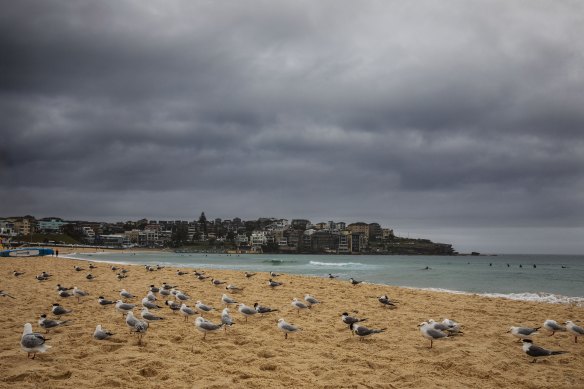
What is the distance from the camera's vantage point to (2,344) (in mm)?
8102

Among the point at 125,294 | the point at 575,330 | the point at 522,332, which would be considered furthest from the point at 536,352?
the point at 125,294

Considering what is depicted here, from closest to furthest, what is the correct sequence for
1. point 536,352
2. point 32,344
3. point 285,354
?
point 32,344 → point 285,354 → point 536,352

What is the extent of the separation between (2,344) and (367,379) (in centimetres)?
744

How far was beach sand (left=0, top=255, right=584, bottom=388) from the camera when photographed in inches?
260

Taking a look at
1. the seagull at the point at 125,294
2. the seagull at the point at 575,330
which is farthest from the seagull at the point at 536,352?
the seagull at the point at 125,294

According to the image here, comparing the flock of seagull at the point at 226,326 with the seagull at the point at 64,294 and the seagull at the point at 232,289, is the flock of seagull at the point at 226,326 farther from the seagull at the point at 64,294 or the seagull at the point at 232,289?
the seagull at the point at 232,289

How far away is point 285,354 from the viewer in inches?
322

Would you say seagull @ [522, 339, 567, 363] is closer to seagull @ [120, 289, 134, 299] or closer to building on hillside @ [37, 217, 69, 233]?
seagull @ [120, 289, 134, 299]

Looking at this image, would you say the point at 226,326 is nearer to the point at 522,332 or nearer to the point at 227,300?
the point at 227,300

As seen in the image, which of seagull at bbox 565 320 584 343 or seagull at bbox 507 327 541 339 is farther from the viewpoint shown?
seagull at bbox 565 320 584 343

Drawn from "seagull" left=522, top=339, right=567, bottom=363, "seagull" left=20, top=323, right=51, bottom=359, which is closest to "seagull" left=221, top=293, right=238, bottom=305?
"seagull" left=20, top=323, right=51, bottom=359

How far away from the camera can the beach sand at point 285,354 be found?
660 centimetres

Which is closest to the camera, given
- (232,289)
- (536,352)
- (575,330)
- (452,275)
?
(536,352)

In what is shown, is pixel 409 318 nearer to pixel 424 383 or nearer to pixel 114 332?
pixel 424 383
